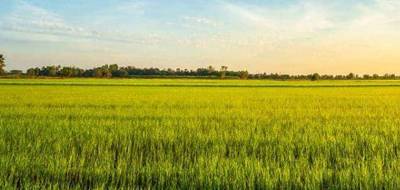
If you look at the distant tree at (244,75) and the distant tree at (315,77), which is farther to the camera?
the distant tree at (244,75)

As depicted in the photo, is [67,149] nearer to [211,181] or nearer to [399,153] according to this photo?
[211,181]

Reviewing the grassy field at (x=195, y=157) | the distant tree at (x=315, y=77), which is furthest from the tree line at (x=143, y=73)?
the grassy field at (x=195, y=157)

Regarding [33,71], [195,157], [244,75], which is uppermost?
[33,71]

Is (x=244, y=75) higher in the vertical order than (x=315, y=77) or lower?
higher

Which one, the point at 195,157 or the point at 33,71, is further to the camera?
the point at 33,71

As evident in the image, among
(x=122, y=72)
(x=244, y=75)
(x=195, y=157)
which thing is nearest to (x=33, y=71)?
(x=122, y=72)

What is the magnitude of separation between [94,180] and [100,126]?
15.2 ft

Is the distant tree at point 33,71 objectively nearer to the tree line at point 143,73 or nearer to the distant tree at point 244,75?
the tree line at point 143,73

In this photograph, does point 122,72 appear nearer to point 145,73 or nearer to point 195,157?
point 145,73

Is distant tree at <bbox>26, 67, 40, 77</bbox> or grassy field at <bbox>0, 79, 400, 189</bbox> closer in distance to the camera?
grassy field at <bbox>0, 79, 400, 189</bbox>

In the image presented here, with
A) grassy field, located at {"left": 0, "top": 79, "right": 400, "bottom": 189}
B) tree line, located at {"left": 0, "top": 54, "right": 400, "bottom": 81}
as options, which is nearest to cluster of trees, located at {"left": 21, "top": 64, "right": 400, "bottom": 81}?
tree line, located at {"left": 0, "top": 54, "right": 400, "bottom": 81}

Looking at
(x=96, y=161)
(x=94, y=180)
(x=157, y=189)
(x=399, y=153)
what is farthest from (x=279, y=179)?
(x=399, y=153)

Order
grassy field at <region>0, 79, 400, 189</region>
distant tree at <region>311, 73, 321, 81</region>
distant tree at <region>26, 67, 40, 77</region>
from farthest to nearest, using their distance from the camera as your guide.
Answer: distant tree at <region>311, 73, 321, 81</region> < distant tree at <region>26, 67, 40, 77</region> < grassy field at <region>0, 79, 400, 189</region>

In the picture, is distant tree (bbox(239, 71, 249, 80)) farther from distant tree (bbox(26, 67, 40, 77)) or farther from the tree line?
distant tree (bbox(26, 67, 40, 77))
